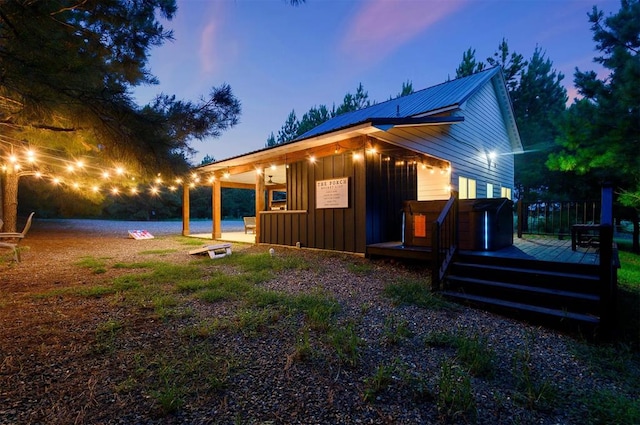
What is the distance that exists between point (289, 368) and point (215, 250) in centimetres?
530

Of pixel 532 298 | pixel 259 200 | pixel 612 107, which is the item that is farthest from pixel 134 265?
pixel 612 107

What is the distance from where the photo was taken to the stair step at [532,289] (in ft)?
9.97

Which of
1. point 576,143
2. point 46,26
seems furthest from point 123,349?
point 576,143

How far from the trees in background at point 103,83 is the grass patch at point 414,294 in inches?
133

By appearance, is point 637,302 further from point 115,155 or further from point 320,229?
point 115,155

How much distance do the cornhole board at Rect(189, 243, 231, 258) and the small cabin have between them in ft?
5.84

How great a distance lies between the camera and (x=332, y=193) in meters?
6.90

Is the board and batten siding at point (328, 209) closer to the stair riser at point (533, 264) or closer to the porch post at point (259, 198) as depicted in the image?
the porch post at point (259, 198)

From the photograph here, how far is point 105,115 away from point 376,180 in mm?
5117

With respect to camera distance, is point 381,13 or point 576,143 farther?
point 381,13

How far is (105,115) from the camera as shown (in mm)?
3275

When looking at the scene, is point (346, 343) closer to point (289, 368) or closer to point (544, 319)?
point (289, 368)

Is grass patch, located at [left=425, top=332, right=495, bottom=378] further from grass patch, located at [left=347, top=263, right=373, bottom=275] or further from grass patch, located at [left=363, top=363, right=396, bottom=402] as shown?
grass patch, located at [left=347, top=263, right=373, bottom=275]

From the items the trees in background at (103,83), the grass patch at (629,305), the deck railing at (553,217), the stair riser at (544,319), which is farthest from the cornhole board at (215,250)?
the deck railing at (553,217)
